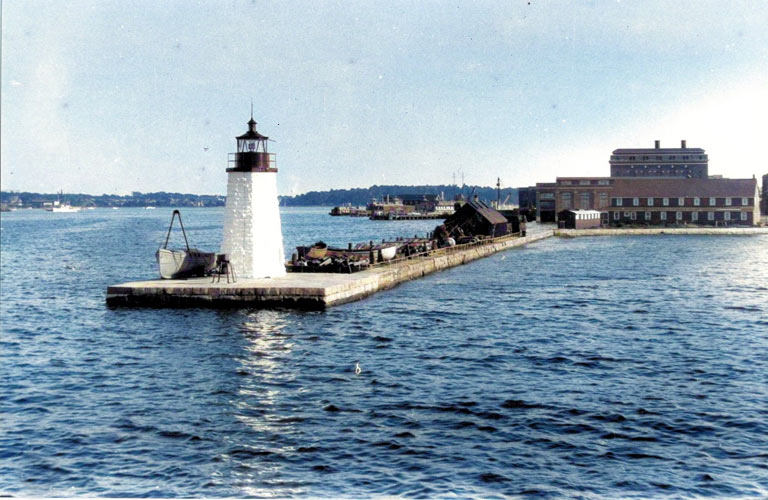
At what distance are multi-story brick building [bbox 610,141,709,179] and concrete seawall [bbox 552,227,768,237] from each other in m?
Result: 56.3

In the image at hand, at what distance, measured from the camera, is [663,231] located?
114 meters

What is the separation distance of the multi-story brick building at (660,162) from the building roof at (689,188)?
45869 millimetres

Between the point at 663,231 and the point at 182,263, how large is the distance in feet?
299

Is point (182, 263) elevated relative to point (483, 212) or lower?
lower

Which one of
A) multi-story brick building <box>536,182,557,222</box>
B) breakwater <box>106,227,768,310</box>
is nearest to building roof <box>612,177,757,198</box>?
multi-story brick building <box>536,182,557,222</box>

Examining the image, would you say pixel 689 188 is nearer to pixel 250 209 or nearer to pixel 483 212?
pixel 483 212

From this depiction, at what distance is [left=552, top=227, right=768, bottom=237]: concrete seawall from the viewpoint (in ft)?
374

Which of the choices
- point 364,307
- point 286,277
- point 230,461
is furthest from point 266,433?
point 286,277

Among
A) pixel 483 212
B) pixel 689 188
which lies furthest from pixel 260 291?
pixel 689 188

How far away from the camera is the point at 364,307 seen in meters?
38.7

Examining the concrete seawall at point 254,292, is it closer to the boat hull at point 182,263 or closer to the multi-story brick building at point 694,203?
the boat hull at point 182,263

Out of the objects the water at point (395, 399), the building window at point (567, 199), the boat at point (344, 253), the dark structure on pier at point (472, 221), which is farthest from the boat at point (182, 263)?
the building window at point (567, 199)

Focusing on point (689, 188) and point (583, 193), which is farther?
point (583, 193)

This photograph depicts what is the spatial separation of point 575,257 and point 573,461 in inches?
2380
